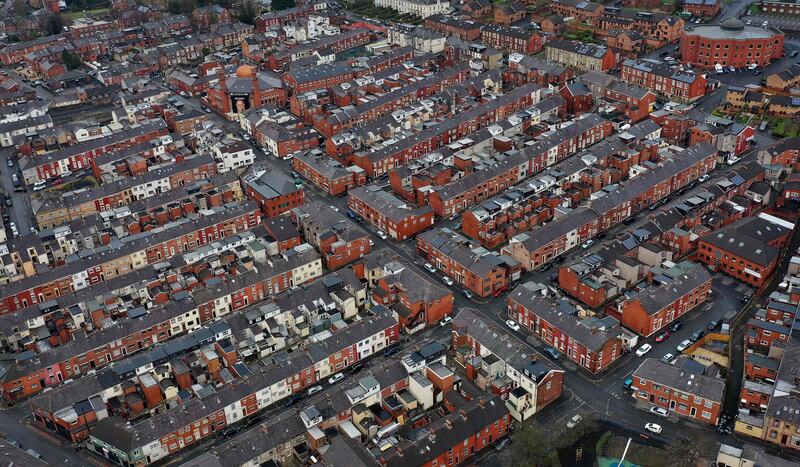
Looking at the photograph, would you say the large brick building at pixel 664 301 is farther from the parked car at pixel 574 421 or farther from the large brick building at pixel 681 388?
the parked car at pixel 574 421

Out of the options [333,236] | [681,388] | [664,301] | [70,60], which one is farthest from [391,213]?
[70,60]

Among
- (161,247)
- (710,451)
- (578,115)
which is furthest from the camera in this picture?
(578,115)

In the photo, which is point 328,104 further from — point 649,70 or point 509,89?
point 649,70

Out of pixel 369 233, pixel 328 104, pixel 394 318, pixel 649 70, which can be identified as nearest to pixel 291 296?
pixel 394 318

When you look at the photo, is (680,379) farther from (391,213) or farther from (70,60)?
(70,60)

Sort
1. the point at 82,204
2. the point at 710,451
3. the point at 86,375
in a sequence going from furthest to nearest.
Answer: the point at 82,204
the point at 86,375
the point at 710,451

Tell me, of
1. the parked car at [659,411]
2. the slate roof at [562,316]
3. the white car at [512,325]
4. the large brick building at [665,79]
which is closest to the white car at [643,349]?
the slate roof at [562,316]

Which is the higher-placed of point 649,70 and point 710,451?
point 649,70
